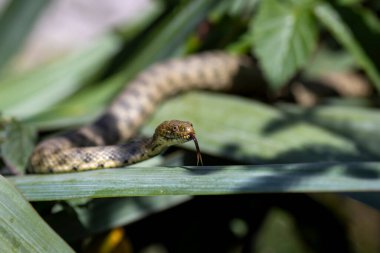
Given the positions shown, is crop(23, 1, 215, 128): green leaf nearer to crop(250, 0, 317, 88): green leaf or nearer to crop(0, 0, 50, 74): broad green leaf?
crop(250, 0, 317, 88): green leaf

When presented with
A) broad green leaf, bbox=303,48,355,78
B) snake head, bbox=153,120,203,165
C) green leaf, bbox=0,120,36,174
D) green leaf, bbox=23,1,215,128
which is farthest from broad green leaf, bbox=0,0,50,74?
snake head, bbox=153,120,203,165

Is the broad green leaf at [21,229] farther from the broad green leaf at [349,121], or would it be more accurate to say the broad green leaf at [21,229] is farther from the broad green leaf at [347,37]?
the broad green leaf at [347,37]

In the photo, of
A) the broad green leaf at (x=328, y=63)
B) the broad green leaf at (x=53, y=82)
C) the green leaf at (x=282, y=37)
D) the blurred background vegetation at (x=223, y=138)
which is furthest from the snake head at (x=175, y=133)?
the broad green leaf at (x=328, y=63)

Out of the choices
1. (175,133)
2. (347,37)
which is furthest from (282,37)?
(175,133)

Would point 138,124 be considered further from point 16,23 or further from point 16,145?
point 16,23

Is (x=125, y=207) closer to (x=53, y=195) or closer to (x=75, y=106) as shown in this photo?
(x=53, y=195)

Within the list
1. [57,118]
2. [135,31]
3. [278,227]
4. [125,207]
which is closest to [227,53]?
[135,31]
